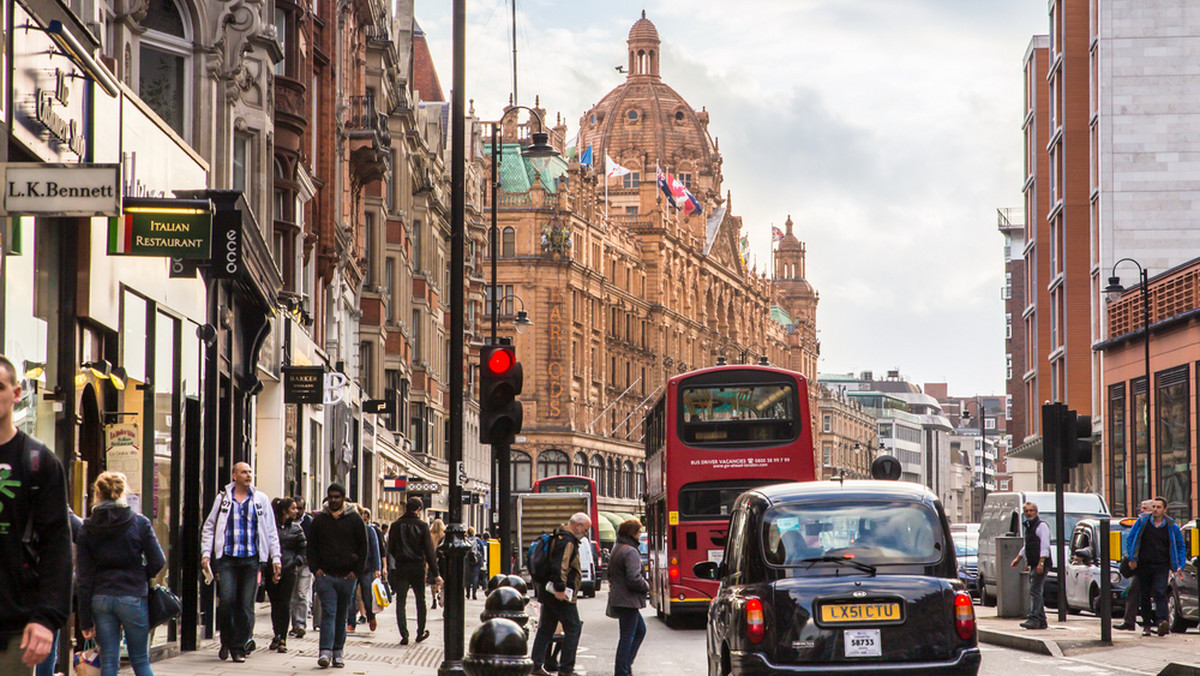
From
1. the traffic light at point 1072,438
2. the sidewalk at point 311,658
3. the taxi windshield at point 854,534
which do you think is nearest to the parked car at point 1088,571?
the traffic light at point 1072,438

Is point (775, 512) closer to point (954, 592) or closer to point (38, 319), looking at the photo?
point (954, 592)

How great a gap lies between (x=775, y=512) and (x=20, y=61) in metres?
6.11

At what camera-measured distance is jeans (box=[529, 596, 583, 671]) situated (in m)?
15.8

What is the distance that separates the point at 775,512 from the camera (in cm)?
1173

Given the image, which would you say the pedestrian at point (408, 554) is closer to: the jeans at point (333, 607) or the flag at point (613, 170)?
the jeans at point (333, 607)

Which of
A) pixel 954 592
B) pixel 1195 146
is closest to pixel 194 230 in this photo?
pixel 954 592

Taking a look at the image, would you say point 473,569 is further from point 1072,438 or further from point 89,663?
point 89,663

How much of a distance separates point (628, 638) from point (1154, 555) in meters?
8.62

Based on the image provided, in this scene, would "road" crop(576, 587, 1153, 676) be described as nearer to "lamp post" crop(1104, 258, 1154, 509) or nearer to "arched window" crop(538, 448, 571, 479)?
"lamp post" crop(1104, 258, 1154, 509)

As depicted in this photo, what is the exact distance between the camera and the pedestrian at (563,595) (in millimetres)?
15586

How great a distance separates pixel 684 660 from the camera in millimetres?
19047

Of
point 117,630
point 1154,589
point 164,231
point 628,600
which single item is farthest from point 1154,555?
point 117,630

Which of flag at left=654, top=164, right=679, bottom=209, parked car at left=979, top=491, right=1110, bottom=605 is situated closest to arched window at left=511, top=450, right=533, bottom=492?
flag at left=654, top=164, right=679, bottom=209

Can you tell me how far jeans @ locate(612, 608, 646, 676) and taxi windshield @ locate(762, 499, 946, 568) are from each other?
13.7 ft
